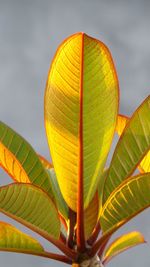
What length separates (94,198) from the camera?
133 inches

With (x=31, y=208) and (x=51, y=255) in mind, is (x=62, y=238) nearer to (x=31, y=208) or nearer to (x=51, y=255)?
(x=51, y=255)

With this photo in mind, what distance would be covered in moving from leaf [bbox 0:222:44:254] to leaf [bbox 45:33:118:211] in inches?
12.9

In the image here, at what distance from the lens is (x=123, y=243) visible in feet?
11.2

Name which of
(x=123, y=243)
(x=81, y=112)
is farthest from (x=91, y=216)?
(x=81, y=112)

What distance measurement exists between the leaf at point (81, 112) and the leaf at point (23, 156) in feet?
0.80

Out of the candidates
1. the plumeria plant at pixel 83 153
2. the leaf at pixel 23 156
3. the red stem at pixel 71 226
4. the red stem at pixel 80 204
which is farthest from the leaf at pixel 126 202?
the leaf at pixel 23 156

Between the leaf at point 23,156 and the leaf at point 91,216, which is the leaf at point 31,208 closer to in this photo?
the leaf at point 91,216

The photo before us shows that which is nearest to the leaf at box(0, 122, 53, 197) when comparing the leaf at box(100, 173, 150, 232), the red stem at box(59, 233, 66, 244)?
the red stem at box(59, 233, 66, 244)

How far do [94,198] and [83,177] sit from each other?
0.31m

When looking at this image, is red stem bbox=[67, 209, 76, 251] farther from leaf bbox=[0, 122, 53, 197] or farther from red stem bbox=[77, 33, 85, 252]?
leaf bbox=[0, 122, 53, 197]

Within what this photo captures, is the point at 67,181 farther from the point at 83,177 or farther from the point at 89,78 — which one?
the point at 89,78

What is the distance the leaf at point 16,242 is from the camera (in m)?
3.05

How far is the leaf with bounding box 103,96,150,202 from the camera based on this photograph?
3.13 m

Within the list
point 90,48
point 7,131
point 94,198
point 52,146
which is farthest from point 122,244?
point 90,48
